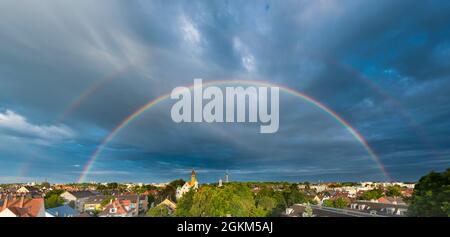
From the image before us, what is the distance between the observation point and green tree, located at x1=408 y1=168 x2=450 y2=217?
75.1 ft

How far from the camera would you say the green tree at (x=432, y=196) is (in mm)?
22895

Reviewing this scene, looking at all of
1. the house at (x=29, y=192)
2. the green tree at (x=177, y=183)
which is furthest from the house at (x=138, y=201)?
the green tree at (x=177, y=183)

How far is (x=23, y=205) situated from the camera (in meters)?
37.4

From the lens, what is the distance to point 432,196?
969 inches

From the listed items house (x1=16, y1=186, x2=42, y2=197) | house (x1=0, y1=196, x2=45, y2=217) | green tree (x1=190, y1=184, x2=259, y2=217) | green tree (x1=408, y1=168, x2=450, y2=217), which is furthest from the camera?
house (x1=16, y1=186, x2=42, y2=197)

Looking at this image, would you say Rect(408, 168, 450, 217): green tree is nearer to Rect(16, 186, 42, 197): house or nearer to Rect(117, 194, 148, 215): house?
Rect(117, 194, 148, 215): house

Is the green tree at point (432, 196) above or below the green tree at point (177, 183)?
above

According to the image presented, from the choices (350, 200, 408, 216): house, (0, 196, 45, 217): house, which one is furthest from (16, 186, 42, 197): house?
(350, 200, 408, 216): house

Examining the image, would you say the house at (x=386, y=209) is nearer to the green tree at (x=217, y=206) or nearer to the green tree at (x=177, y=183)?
the green tree at (x=217, y=206)
